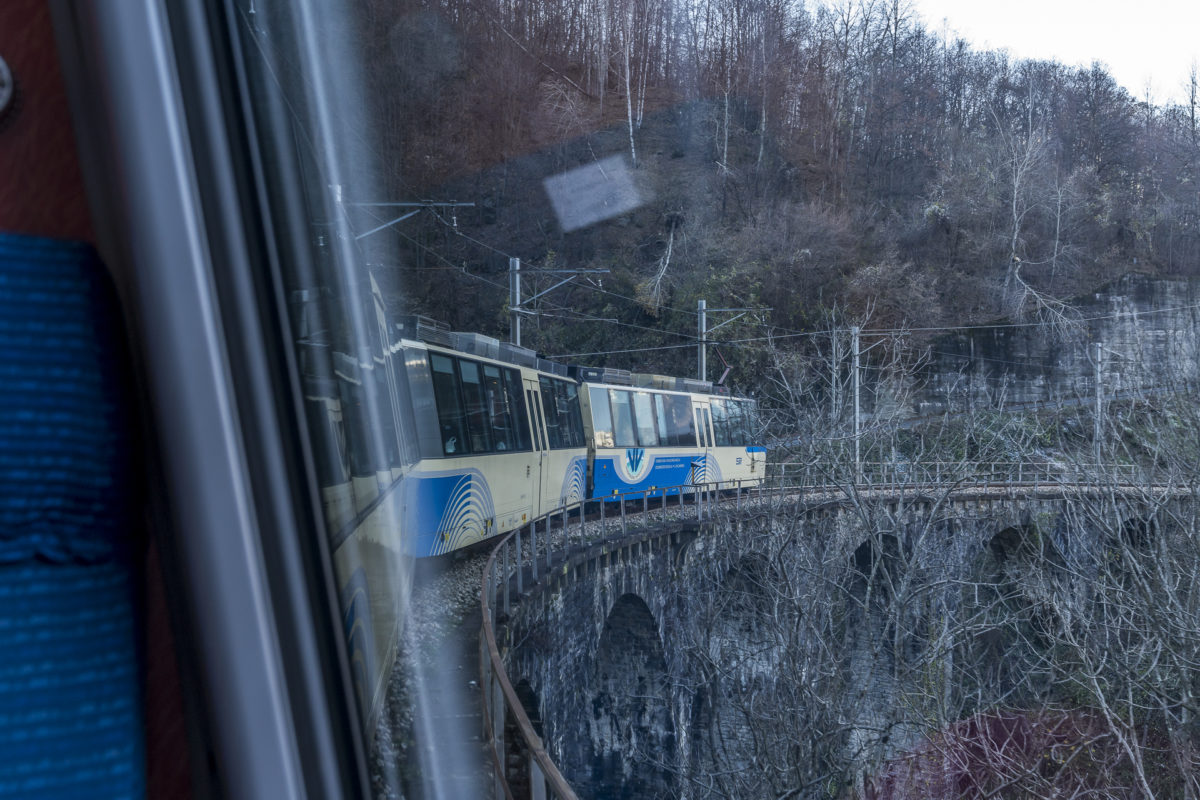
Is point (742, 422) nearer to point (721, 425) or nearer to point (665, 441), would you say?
point (721, 425)

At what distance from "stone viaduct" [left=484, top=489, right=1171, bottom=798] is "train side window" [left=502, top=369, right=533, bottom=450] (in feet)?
4.29

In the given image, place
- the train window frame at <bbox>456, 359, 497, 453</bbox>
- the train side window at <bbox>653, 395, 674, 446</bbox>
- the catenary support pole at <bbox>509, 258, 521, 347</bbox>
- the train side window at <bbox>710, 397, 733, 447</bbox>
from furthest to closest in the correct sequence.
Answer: the train side window at <bbox>710, 397, 733, 447</bbox>
the train side window at <bbox>653, 395, 674, 446</bbox>
the train window frame at <bbox>456, 359, 497, 453</bbox>
the catenary support pole at <bbox>509, 258, 521, 347</bbox>

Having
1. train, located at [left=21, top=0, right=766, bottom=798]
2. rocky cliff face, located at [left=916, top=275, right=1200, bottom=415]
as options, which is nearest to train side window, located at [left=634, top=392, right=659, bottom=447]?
rocky cliff face, located at [left=916, top=275, right=1200, bottom=415]

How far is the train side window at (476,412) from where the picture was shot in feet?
17.1

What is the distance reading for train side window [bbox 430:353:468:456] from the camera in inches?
118

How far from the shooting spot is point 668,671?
31.9 ft

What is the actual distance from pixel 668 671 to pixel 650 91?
7.82 meters

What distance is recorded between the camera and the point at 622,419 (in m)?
10.8

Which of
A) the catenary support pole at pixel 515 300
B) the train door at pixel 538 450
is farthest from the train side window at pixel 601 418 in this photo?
the catenary support pole at pixel 515 300

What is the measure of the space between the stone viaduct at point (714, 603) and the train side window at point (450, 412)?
11.7 ft

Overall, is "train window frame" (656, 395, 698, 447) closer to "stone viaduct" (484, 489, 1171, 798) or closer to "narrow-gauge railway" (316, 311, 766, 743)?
"narrow-gauge railway" (316, 311, 766, 743)

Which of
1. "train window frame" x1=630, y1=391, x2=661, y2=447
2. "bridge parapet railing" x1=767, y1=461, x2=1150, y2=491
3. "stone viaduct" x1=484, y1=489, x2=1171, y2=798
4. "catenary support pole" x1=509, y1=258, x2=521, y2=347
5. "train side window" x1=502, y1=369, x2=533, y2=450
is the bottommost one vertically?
"stone viaduct" x1=484, y1=489, x2=1171, y2=798

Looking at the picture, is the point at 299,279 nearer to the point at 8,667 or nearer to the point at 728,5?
the point at 8,667

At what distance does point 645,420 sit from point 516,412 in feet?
13.2
